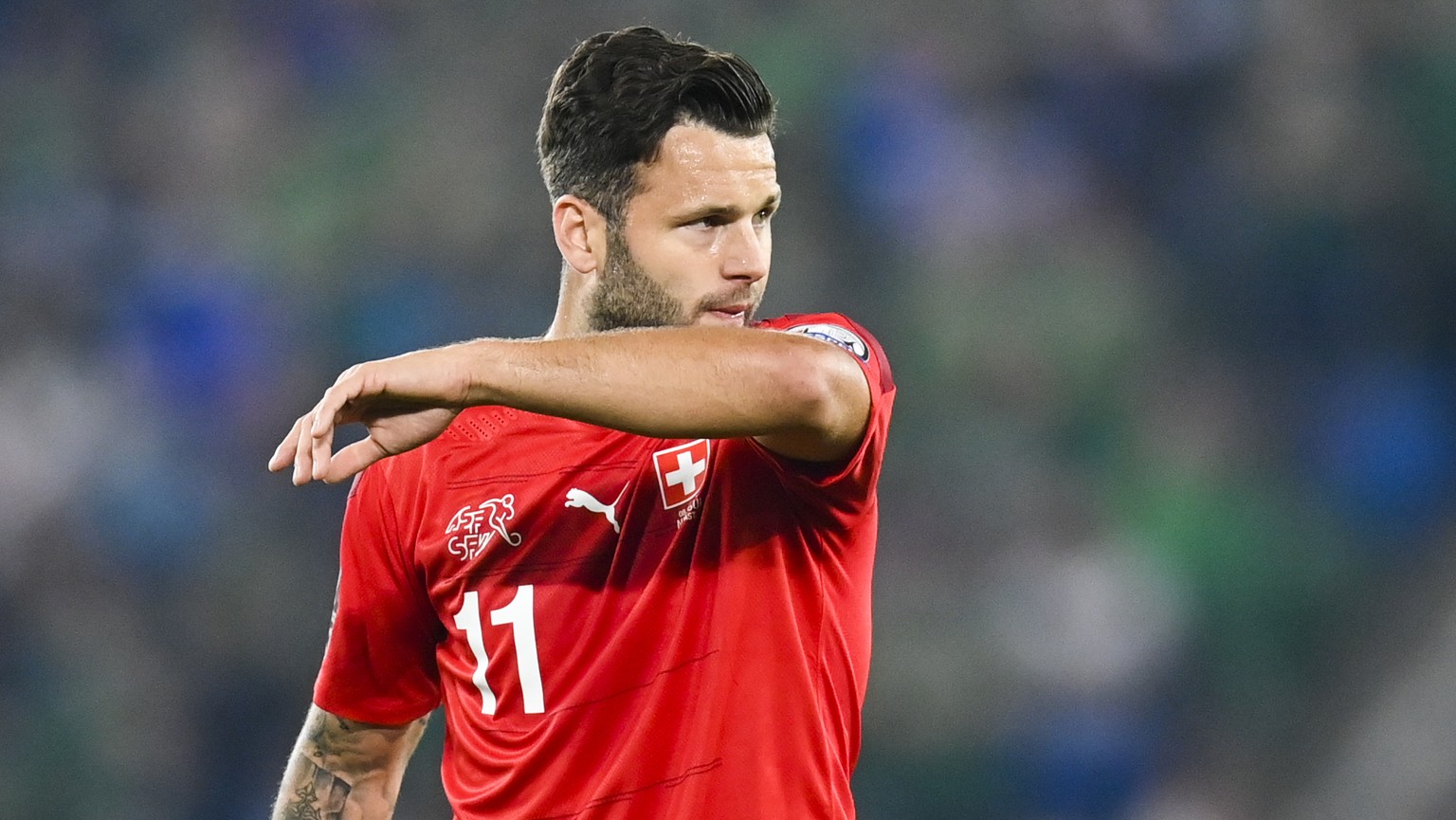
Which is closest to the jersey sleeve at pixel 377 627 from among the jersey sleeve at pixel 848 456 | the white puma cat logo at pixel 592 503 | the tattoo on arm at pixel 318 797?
the tattoo on arm at pixel 318 797

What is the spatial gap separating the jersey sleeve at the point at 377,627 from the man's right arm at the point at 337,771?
0.04 meters

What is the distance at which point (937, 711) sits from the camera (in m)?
4.87

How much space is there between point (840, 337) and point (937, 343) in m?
3.24

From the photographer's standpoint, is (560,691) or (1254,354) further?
(1254,354)

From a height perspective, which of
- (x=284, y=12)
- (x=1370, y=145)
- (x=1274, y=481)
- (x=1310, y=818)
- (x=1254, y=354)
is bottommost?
(x=1310, y=818)

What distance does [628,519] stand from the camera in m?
2.26

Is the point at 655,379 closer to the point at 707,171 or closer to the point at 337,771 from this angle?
the point at 707,171

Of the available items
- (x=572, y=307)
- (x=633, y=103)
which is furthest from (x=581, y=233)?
(x=633, y=103)

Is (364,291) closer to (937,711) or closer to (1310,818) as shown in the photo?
(937,711)

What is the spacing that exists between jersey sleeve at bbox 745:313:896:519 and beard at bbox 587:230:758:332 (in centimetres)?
30

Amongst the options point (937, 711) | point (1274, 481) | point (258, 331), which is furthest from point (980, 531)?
point (258, 331)

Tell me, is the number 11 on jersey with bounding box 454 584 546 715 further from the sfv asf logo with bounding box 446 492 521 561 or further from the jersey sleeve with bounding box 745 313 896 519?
the jersey sleeve with bounding box 745 313 896 519

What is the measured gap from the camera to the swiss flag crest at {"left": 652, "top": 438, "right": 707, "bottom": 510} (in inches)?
86.9

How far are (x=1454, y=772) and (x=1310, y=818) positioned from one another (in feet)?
1.47
